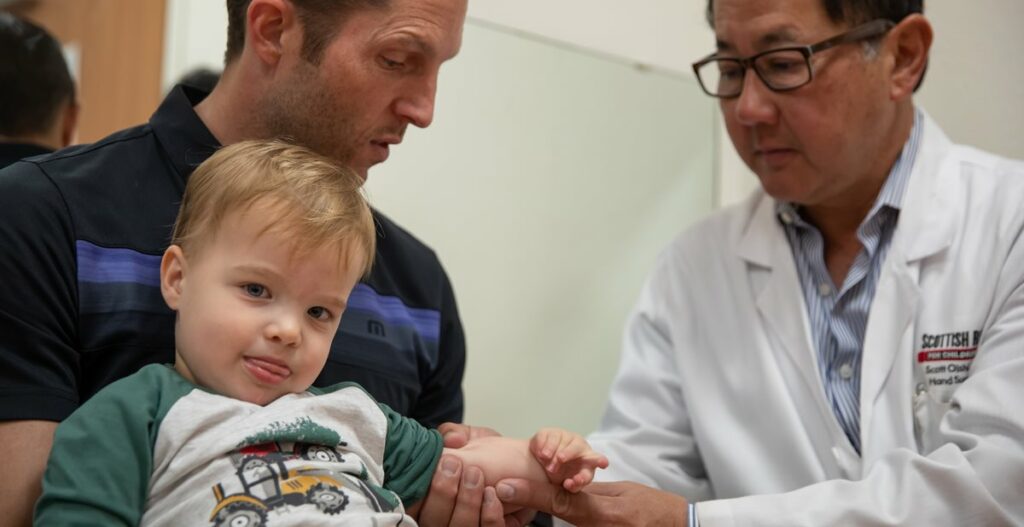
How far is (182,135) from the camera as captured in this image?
1.43m

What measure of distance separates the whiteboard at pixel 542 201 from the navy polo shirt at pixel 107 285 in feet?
3.32

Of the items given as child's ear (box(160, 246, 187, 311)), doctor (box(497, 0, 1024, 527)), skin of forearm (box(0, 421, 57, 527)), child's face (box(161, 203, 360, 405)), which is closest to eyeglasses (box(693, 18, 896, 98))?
doctor (box(497, 0, 1024, 527))

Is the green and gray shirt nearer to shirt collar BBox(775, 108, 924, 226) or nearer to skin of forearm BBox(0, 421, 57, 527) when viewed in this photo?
skin of forearm BBox(0, 421, 57, 527)

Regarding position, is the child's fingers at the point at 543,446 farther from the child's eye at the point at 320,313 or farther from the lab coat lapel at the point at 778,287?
the lab coat lapel at the point at 778,287

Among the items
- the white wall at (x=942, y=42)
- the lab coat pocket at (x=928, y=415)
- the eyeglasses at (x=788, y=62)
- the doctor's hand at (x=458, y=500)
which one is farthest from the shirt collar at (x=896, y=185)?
the doctor's hand at (x=458, y=500)

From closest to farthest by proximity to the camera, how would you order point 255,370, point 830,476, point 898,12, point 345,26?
point 255,370
point 345,26
point 830,476
point 898,12

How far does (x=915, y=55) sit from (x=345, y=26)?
1178mm

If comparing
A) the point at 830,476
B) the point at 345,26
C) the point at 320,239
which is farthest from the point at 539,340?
the point at 320,239

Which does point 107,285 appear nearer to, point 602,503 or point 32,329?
point 32,329

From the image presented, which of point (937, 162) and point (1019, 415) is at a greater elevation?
point (937, 162)

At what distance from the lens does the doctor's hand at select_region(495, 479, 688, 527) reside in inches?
55.6

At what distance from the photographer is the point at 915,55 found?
1.99 m

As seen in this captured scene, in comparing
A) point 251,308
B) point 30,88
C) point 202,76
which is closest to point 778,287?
point 251,308

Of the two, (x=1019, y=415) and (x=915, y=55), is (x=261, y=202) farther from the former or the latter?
(x=915, y=55)
